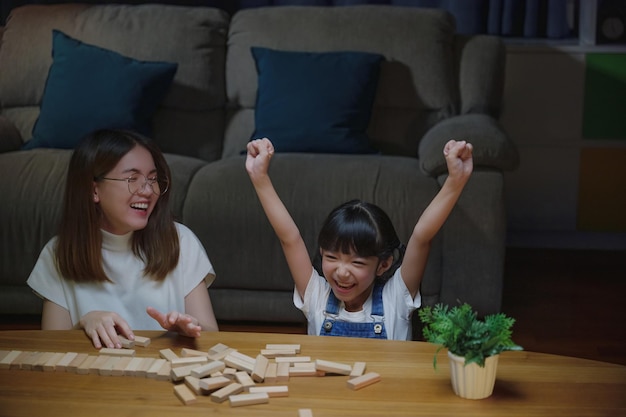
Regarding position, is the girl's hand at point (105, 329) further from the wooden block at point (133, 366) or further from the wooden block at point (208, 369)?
the wooden block at point (208, 369)

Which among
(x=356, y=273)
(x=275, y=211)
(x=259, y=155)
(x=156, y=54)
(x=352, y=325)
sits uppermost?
(x=156, y=54)

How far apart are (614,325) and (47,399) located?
2.29 metres

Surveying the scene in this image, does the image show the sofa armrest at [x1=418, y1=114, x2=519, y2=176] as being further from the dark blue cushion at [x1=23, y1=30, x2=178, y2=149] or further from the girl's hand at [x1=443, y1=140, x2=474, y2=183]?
the girl's hand at [x1=443, y1=140, x2=474, y2=183]

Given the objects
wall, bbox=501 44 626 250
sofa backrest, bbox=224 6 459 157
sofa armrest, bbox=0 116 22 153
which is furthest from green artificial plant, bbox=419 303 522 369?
wall, bbox=501 44 626 250

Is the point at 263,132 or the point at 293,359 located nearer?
the point at 293,359

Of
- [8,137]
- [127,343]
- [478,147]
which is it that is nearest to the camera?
[127,343]

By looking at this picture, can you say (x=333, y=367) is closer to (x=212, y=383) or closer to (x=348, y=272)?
(x=212, y=383)

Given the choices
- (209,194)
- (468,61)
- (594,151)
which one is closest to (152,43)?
(209,194)

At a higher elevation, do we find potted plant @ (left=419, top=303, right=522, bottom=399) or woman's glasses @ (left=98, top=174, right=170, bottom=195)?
woman's glasses @ (left=98, top=174, right=170, bottom=195)

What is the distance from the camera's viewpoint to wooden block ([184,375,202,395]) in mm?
1310

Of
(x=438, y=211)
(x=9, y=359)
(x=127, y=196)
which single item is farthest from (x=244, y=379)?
(x=127, y=196)

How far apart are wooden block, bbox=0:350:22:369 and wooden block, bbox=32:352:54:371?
0.13 ft

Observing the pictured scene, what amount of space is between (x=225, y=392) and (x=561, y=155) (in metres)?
3.24

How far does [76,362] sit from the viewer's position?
4.66 feet
